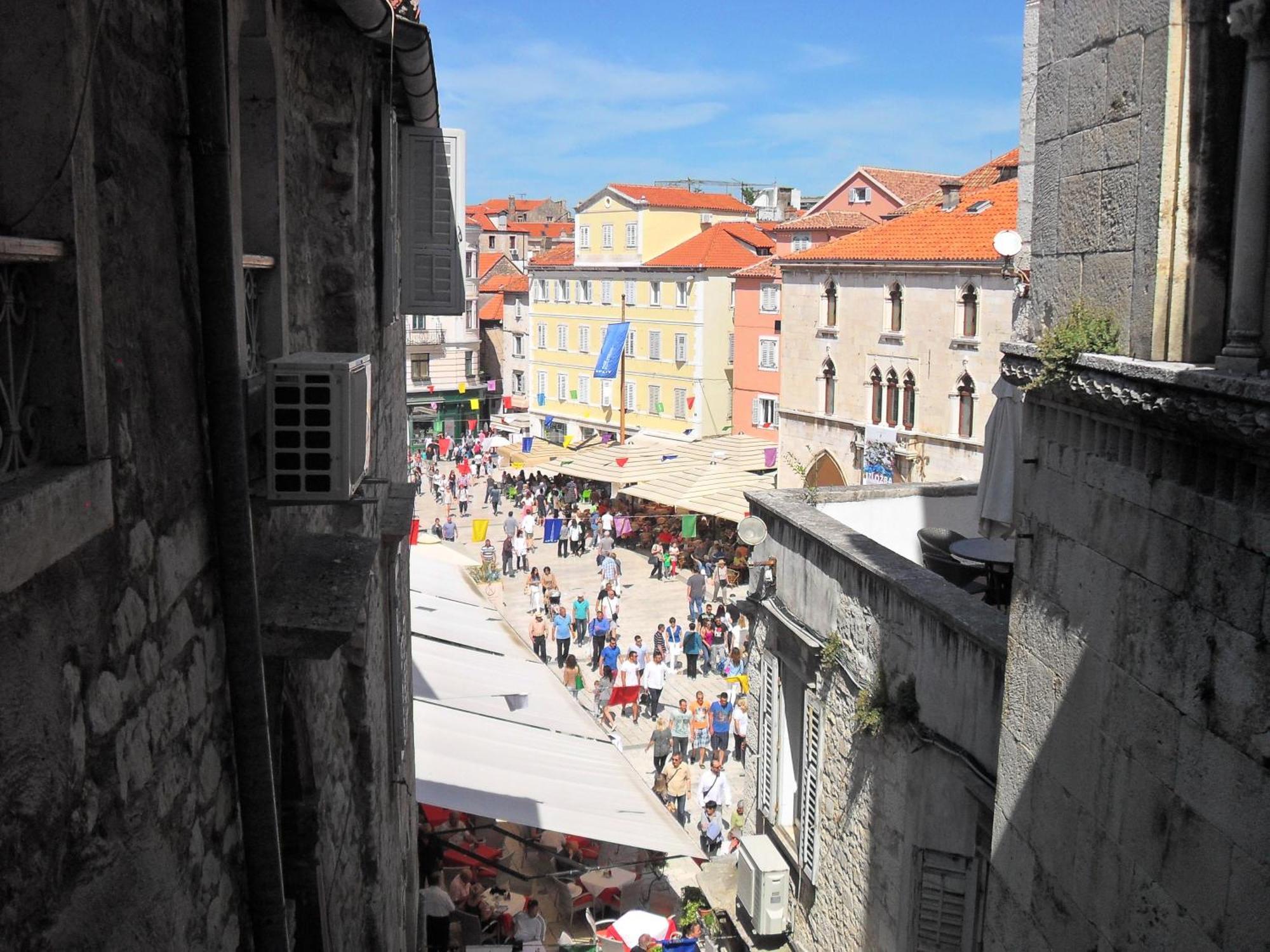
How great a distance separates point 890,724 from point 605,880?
4808mm

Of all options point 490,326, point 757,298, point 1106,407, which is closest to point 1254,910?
point 1106,407

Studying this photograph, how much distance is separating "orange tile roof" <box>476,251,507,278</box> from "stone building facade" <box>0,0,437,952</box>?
63.1 meters

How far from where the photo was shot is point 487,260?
225 feet

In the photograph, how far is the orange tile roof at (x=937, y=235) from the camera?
29.3 m

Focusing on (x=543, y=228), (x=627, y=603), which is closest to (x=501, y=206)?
(x=543, y=228)

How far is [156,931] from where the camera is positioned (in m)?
2.69

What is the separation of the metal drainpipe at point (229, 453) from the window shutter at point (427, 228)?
18.5 ft

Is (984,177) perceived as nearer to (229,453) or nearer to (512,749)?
(512,749)

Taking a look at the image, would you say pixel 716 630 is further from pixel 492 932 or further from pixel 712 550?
pixel 492 932

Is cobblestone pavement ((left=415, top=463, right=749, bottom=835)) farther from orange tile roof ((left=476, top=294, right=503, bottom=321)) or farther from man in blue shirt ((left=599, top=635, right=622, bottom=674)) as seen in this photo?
orange tile roof ((left=476, top=294, right=503, bottom=321))

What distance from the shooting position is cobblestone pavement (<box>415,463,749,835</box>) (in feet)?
60.6

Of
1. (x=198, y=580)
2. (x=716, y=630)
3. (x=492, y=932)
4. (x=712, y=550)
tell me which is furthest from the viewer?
(x=712, y=550)

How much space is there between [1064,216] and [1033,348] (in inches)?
24.5

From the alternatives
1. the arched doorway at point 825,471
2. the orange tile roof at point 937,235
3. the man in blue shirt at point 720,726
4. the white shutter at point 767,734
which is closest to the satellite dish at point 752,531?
the white shutter at point 767,734
